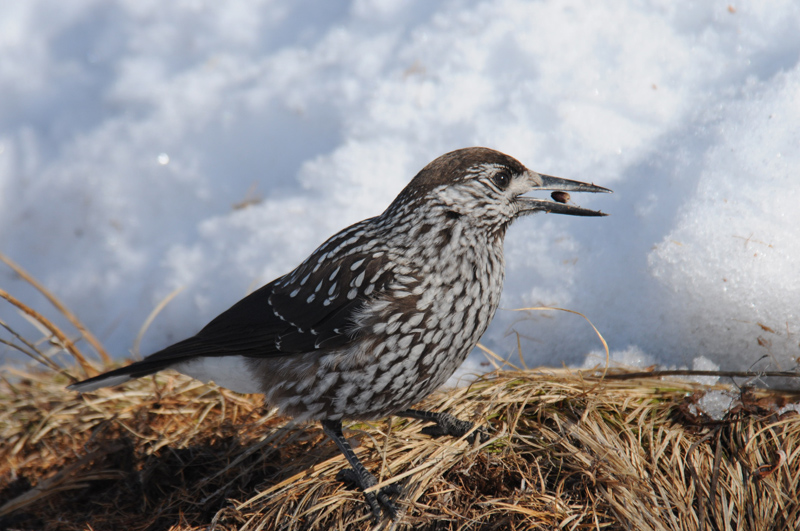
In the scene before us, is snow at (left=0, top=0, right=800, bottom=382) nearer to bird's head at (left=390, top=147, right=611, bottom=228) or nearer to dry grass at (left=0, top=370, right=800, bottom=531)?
dry grass at (left=0, top=370, right=800, bottom=531)

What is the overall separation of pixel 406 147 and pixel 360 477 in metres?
2.90

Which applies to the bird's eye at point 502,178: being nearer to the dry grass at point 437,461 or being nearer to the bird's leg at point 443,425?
the dry grass at point 437,461

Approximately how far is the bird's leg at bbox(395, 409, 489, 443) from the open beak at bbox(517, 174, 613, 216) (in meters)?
1.08

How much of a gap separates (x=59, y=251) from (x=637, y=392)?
16.1 feet

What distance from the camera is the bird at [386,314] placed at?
9.51 feet

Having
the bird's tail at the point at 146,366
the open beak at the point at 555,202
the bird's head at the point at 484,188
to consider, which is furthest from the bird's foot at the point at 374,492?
the open beak at the point at 555,202

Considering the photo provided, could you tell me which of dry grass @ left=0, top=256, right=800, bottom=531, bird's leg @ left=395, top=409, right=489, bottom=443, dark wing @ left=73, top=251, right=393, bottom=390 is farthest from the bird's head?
bird's leg @ left=395, top=409, right=489, bottom=443

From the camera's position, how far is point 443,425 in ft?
10.1

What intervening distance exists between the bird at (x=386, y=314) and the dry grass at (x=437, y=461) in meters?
0.20

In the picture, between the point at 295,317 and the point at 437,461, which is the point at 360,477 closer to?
the point at 437,461

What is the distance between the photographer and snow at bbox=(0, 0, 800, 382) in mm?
3490

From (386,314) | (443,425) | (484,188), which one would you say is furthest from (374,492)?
(484,188)

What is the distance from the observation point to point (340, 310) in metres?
3.03

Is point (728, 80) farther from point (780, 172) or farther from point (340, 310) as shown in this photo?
point (340, 310)
